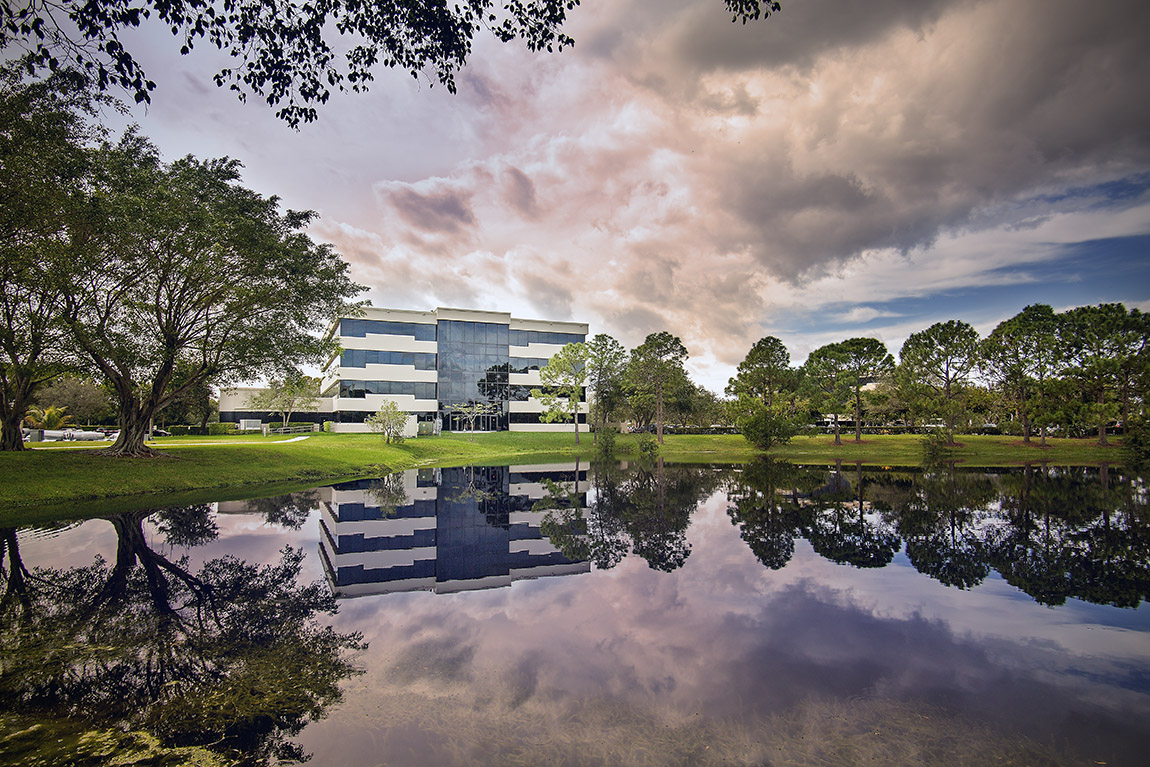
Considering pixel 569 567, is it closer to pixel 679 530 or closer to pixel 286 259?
pixel 679 530

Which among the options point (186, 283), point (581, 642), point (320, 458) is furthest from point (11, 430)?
point (581, 642)

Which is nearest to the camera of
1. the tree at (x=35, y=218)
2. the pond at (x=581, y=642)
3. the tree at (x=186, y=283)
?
the pond at (x=581, y=642)

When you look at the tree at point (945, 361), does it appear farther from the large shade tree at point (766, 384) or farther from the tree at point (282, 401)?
the tree at point (282, 401)

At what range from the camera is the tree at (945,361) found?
45.8 metres

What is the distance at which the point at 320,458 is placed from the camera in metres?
29.4

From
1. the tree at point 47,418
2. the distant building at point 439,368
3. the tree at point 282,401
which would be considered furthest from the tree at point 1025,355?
the tree at point 47,418

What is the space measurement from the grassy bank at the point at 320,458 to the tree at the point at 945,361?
13.7 ft

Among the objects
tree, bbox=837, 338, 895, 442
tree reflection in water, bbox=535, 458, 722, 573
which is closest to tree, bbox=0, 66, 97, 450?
tree reflection in water, bbox=535, 458, 722, 573

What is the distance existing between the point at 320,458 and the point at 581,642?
27863 mm

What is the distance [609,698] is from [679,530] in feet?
28.3

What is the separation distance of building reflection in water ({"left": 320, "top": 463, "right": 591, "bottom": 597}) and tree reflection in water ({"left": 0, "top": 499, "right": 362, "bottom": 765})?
1.33 metres

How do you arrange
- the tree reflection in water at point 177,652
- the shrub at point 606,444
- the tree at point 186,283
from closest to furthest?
the tree reflection in water at point 177,652
the tree at point 186,283
the shrub at point 606,444

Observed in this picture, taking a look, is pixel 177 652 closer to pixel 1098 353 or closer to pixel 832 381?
pixel 832 381

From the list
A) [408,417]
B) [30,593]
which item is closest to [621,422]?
[408,417]
